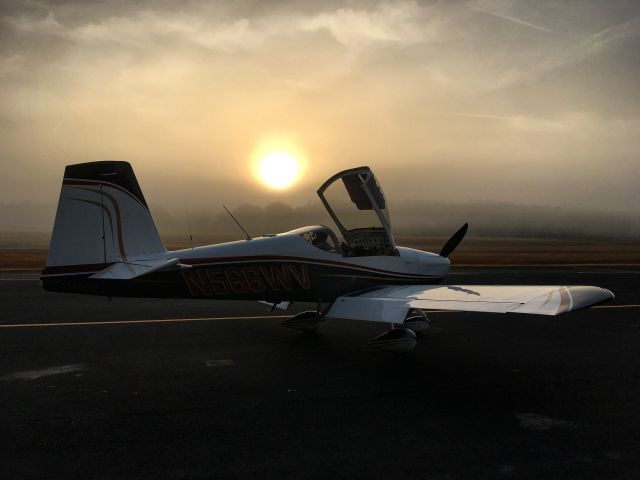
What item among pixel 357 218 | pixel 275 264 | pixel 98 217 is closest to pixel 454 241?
pixel 357 218

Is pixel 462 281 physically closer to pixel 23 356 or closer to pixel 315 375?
pixel 315 375

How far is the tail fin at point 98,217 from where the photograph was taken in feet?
25.7

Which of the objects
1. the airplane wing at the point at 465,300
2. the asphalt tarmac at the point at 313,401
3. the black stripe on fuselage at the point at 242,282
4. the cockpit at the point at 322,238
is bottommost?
the asphalt tarmac at the point at 313,401

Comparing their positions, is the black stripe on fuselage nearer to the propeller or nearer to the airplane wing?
the airplane wing

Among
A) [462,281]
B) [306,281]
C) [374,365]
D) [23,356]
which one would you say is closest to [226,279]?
[306,281]

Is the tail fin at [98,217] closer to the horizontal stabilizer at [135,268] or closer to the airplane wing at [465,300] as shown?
the horizontal stabilizer at [135,268]

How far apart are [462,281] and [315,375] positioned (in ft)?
43.0

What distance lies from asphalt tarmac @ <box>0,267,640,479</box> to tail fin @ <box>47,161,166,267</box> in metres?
1.82

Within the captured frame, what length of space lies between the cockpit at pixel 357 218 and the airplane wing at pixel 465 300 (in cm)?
91

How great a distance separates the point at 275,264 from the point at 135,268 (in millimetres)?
2431

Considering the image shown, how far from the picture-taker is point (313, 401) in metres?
6.11

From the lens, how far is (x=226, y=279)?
27.7 feet

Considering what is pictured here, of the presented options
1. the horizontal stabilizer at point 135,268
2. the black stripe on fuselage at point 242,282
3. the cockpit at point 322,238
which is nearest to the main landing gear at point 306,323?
the black stripe on fuselage at point 242,282

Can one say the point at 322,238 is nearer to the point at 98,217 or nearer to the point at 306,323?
the point at 306,323
